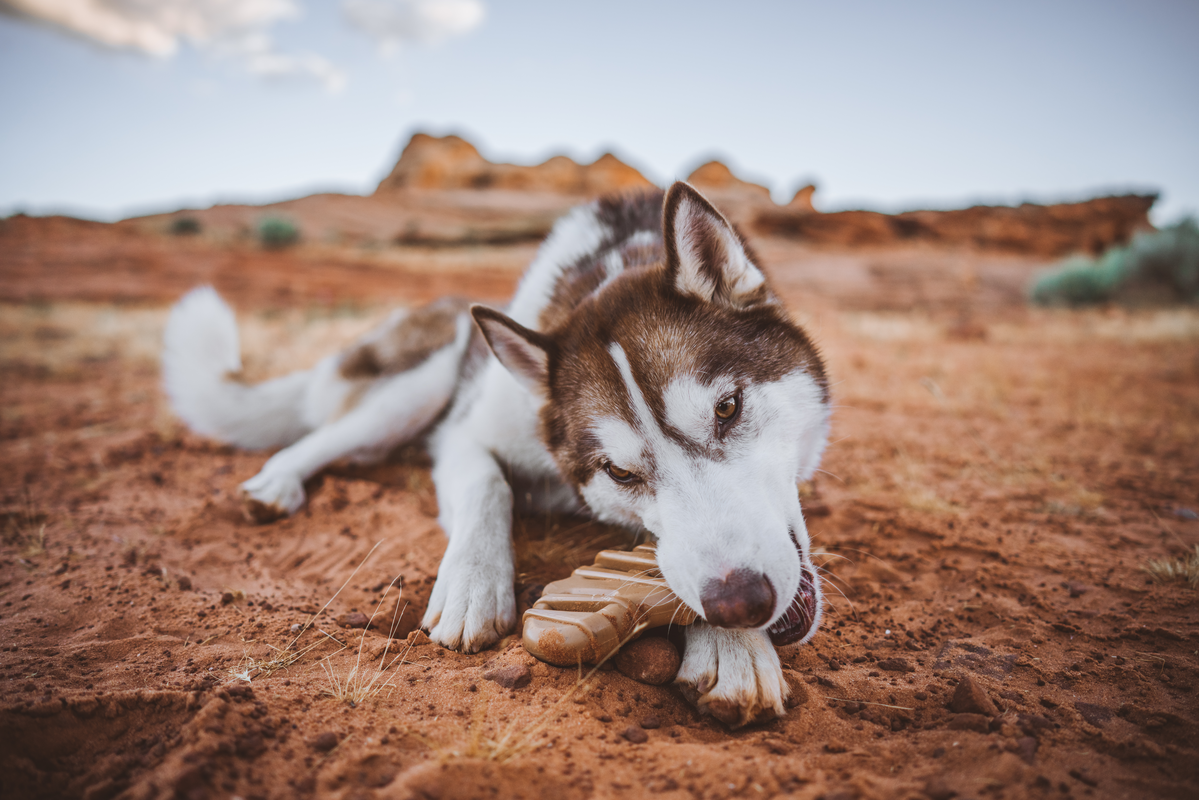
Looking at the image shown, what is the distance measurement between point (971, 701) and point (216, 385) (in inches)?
178

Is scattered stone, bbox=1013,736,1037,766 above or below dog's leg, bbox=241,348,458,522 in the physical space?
below

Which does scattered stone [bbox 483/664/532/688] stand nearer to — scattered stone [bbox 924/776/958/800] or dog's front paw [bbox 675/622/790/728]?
dog's front paw [bbox 675/622/790/728]

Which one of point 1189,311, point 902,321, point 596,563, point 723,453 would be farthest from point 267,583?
point 1189,311

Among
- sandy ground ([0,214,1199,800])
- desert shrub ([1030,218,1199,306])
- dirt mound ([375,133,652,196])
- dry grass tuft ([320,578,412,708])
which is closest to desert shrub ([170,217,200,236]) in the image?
dirt mound ([375,133,652,196])

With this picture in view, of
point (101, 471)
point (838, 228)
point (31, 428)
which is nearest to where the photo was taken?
point (101, 471)

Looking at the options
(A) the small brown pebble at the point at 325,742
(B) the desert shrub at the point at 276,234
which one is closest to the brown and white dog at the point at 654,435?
(A) the small brown pebble at the point at 325,742

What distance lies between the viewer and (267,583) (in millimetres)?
2605

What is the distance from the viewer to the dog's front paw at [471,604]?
2.11 metres

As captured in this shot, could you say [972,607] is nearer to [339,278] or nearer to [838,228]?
[339,278]

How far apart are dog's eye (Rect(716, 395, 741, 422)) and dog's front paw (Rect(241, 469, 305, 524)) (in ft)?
8.30

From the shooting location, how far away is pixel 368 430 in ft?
12.1

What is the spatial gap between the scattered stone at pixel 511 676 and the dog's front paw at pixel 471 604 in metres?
A: 0.21

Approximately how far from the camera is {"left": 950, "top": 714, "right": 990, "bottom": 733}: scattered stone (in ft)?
5.28

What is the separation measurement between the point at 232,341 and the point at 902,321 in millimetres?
11844
